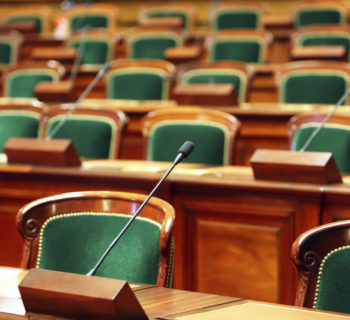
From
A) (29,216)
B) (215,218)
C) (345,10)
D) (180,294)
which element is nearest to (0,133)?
(215,218)

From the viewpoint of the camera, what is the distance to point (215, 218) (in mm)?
1251

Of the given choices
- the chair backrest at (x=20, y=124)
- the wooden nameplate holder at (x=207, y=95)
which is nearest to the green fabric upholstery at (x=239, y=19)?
the wooden nameplate holder at (x=207, y=95)

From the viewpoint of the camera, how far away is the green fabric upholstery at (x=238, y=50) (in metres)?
2.71

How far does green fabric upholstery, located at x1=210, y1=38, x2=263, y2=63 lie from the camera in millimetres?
2709

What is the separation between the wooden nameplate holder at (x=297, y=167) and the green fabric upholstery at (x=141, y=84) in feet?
3.47

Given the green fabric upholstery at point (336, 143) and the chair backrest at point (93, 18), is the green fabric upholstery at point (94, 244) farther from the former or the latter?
the chair backrest at point (93, 18)

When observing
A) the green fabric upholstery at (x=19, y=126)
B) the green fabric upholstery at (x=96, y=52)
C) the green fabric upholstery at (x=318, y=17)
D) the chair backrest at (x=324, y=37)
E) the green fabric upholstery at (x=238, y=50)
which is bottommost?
the green fabric upholstery at (x=19, y=126)

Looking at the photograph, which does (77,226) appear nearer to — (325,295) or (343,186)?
(325,295)

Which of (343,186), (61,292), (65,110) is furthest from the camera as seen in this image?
(65,110)

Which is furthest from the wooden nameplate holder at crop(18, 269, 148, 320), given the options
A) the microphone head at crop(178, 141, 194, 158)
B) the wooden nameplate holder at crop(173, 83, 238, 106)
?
the wooden nameplate holder at crop(173, 83, 238, 106)

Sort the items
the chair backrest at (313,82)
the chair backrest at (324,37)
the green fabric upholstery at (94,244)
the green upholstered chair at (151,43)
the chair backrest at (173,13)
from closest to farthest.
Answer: the green fabric upholstery at (94,244) < the chair backrest at (313,82) < the chair backrest at (324,37) < the green upholstered chair at (151,43) < the chair backrest at (173,13)

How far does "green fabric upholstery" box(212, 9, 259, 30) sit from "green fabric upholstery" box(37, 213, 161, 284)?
8.01 feet

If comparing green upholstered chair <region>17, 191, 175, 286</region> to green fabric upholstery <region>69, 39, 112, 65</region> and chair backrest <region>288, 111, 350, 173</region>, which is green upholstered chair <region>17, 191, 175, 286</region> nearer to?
chair backrest <region>288, 111, 350, 173</region>

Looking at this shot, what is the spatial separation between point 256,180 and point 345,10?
6.73ft
